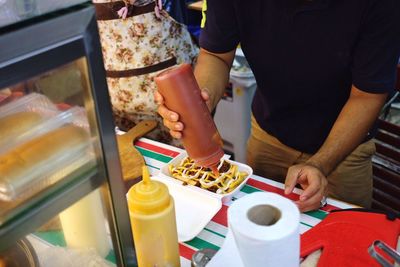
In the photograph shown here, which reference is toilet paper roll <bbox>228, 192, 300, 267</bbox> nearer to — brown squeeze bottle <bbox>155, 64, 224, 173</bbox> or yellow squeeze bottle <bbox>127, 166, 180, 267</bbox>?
yellow squeeze bottle <bbox>127, 166, 180, 267</bbox>

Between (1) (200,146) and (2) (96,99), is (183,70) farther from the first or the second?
(2) (96,99)

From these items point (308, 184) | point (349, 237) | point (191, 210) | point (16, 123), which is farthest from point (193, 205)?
point (16, 123)

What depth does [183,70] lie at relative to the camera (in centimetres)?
100

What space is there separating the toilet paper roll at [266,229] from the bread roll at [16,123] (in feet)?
1.12

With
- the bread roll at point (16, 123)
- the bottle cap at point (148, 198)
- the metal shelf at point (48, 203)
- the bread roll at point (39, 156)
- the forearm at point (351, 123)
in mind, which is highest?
the bread roll at point (16, 123)

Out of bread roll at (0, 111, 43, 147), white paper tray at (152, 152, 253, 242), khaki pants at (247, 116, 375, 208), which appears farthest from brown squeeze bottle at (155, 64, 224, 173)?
khaki pants at (247, 116, 375, 208)

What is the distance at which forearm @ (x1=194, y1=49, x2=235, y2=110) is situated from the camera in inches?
62.2

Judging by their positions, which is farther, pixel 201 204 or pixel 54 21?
pixel 201 204

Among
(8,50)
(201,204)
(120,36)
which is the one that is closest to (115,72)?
(120,36)

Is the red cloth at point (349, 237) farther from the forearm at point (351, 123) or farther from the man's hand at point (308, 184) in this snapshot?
the forearm at point (351, 123)

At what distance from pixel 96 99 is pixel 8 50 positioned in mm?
161

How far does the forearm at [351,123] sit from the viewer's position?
140cm

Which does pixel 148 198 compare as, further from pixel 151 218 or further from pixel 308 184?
pixel 308 184

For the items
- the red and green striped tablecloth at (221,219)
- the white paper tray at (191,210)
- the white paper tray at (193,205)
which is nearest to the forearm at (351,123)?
the red and green striped tablecloth at (221,219)
